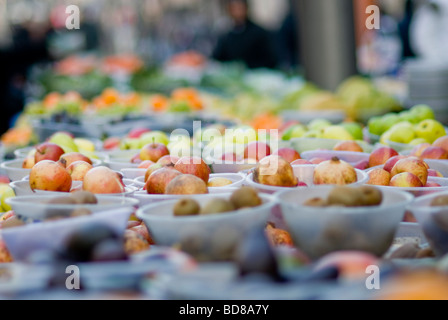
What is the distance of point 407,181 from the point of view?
1.80m

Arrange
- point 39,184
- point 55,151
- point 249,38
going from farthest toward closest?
1. point 249,38
2. point 55,151
3. point 39,184

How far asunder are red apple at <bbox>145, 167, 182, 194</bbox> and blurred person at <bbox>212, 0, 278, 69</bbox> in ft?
22.3

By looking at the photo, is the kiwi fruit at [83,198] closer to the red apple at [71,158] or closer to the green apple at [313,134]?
the red apple at [71,158]

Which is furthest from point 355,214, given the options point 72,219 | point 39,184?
point 39,184

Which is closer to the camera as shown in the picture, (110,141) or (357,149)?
(357,149)

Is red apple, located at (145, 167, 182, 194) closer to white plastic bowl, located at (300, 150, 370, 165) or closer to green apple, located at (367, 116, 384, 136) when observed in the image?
white plastic bowl, located at (300, 150, 370, 165)

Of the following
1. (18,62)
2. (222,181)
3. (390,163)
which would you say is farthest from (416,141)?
(18,62)

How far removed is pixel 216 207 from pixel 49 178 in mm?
669

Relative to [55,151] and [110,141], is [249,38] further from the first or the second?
[55,151]

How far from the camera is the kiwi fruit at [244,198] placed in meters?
1.46

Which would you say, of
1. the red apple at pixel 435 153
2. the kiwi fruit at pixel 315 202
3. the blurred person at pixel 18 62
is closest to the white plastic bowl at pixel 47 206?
the kiwi fruit at pixel 315 202

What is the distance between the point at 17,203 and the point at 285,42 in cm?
970

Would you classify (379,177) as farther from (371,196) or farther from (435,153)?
(371,196)
